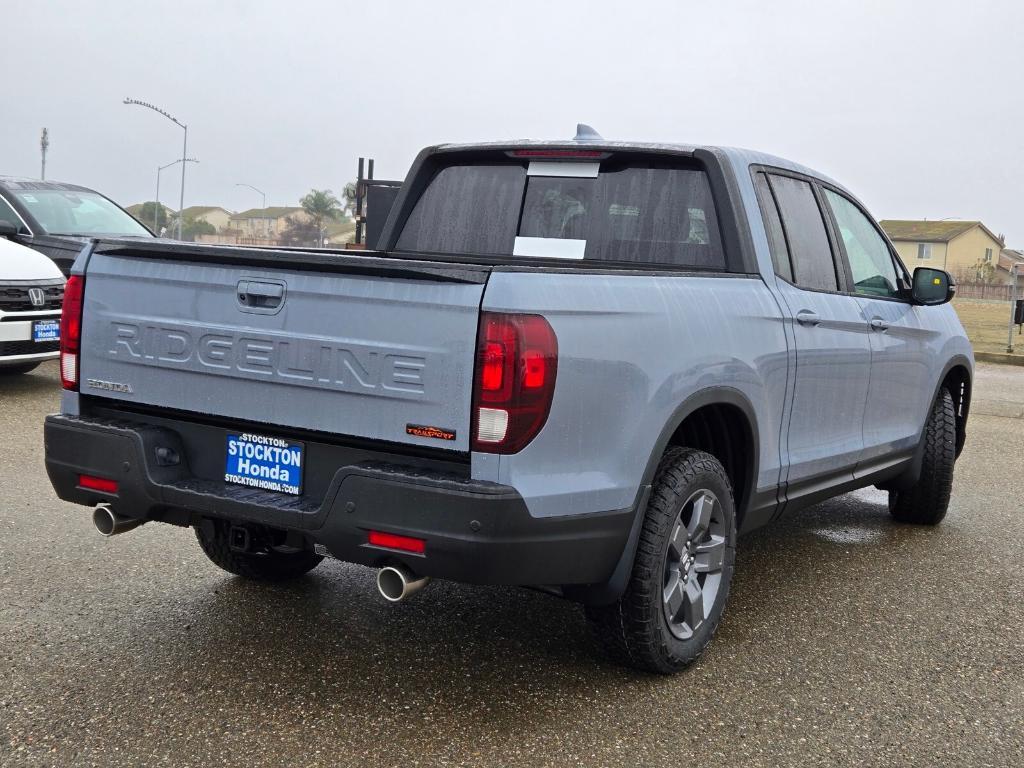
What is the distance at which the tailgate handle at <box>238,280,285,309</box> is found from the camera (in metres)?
3.51

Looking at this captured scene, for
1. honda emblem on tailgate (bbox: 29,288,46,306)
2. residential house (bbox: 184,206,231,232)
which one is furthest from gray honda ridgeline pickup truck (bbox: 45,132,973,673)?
residential house (bbox: 184,206,231,232)

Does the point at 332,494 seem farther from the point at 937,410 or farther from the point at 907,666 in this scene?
the point at 937,410

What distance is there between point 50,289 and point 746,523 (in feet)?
24.4

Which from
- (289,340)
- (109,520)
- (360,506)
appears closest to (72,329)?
(109,520)

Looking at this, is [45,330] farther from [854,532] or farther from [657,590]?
[657,590]

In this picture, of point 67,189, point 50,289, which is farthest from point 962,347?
point 67,189

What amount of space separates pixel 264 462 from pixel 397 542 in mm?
594

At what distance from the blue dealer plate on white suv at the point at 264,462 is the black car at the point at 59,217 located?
862 centimetres

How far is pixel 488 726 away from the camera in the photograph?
139 inches

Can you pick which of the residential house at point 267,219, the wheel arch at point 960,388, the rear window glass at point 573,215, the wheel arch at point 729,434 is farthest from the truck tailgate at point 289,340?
the residential house at point 267,219

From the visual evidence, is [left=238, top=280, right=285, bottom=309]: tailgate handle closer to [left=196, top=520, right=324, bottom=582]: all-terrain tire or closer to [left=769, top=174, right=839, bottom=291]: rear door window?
[left=196, top=520, right=324, bottom=582]: all-terrain tire

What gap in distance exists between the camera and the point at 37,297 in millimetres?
9789

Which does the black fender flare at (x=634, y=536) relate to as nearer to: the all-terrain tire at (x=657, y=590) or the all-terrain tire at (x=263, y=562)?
the all-terrain tire at (x=657, y=590)

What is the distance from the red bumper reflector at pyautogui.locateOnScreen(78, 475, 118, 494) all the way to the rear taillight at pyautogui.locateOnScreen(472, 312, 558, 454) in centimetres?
130
